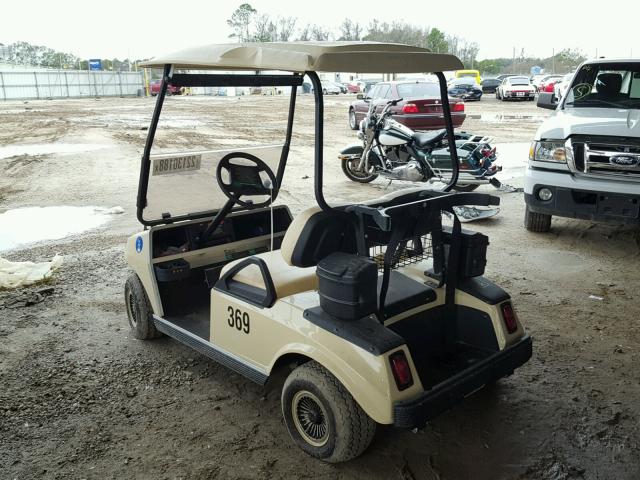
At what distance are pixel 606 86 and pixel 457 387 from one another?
523cm

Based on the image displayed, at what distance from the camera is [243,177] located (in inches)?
164

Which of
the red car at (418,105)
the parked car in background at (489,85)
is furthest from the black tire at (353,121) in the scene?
the parked car in background at (489,85)

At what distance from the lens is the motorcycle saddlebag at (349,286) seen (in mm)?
2615

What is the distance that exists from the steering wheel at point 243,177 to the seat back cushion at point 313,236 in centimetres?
121

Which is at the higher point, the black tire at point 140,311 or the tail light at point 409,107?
the tail light at point 409,107

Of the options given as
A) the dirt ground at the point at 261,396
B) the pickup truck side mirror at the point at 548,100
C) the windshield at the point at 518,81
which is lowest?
the dirt ground at the point at 261,396

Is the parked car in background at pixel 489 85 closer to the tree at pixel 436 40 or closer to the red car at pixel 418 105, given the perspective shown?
the red car at pixel 418 105

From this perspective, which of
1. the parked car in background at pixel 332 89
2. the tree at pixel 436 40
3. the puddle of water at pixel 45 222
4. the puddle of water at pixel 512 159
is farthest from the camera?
the tree at pixel 436 40

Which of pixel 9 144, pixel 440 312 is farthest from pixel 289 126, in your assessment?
pixel 9 144

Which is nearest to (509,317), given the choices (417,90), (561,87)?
(417,90)

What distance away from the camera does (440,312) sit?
10.7 ft

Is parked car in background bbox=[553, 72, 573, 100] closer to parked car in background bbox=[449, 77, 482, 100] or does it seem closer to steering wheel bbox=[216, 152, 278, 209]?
parked car in background bbox=[449, 77, 482, 100]

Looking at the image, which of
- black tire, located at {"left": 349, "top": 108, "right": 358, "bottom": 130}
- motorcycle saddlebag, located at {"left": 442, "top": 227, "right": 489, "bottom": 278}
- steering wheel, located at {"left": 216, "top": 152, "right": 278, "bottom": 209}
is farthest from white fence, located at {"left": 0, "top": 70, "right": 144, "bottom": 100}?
motorcycle saddlebag, located at {"left": 442, "top": 227, "right": 489, "bottom": 278}

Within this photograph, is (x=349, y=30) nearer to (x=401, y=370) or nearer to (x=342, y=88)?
(x=342, y=88)
